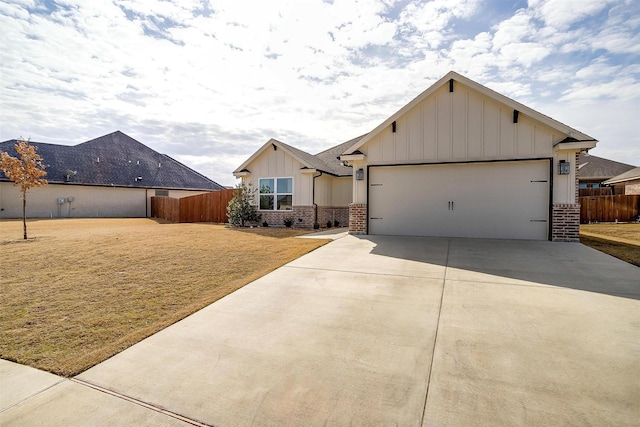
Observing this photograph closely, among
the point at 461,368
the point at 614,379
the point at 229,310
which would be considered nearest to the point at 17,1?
the point at 229,310

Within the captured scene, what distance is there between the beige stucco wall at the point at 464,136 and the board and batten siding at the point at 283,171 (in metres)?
5.11

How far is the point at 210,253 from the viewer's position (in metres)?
7.85

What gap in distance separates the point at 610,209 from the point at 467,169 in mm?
14759

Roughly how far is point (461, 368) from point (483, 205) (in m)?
8.29

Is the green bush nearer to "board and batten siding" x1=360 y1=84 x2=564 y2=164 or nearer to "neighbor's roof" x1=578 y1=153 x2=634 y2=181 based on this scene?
"board and batten siding" x1=360 y1=84 x2=564 y2=164

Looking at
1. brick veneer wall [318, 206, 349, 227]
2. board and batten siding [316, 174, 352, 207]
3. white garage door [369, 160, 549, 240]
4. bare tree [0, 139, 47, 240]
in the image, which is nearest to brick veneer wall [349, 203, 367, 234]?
white garage door [369, 160, 549, 240]

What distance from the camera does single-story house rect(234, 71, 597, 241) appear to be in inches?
356

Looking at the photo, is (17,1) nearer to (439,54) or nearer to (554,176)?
(439,54)

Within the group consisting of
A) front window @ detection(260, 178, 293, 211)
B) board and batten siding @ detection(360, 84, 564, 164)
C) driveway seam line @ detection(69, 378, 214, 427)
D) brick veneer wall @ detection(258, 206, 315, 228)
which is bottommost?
driveway seam line @ detection(69, 378, 214, 427)

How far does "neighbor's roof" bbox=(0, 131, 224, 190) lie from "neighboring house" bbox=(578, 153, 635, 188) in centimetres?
3554

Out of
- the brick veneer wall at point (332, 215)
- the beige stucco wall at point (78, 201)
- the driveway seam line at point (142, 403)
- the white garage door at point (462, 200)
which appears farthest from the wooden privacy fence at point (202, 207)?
the driveway seam line at point (142, 403)

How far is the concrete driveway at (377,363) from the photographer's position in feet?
7.12

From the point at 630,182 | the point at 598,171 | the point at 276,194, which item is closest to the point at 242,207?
the point at 276,194

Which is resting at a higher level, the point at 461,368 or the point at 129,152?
the point at 129,152
